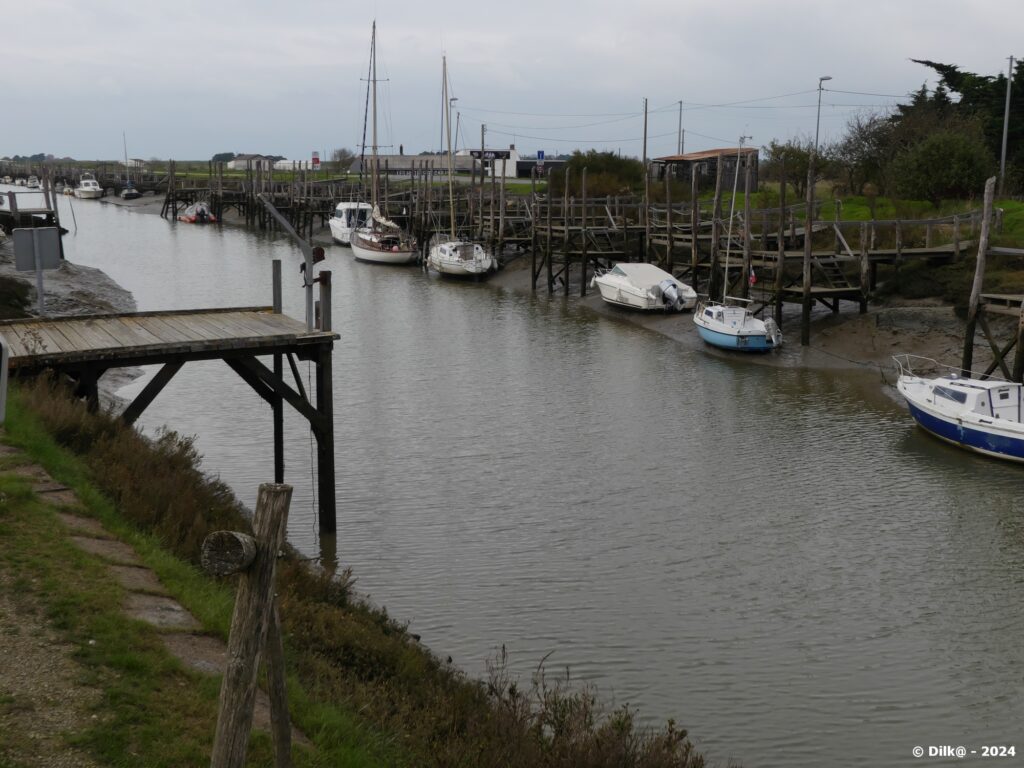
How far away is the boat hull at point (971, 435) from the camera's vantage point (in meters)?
20.4

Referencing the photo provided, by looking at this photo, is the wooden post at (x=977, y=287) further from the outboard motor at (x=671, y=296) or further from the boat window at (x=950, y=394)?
the outboard motor at (x=671, y=296)

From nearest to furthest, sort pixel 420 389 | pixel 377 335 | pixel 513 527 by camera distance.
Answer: pixel 513 527 → pixel 420 389 → pixel 377 335

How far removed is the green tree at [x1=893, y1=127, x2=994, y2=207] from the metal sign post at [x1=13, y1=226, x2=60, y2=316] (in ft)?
126

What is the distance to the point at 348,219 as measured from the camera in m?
68.5

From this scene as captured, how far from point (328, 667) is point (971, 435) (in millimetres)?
16598

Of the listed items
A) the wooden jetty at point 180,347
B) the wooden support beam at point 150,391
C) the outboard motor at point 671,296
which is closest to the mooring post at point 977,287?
the outboard motor at point 671,296

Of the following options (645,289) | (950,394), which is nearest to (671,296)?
(645,289)

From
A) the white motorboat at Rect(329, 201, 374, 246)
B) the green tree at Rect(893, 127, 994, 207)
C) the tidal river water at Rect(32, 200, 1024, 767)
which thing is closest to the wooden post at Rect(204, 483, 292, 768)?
the tidal river water at Rect(32, 200, 1024, 767)

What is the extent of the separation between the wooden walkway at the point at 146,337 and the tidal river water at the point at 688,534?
3085 mm

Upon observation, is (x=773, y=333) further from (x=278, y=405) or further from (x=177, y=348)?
(x=177, y=348)

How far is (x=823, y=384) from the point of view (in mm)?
28328

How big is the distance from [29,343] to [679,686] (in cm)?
858

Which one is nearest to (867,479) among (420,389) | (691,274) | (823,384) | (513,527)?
(513,527)

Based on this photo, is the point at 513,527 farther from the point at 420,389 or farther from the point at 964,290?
the point at 964,290
